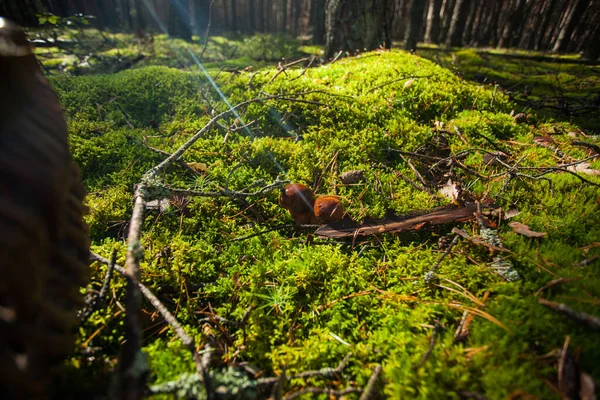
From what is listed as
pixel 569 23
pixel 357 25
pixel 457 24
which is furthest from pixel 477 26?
pixel 357 25

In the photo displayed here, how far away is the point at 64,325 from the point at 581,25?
11.4 m

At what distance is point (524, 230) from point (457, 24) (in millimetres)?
9510

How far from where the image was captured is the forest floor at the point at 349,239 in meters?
1.34

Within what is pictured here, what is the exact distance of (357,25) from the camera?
5.80 meters

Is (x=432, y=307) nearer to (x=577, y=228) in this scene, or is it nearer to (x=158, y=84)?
(x=577, y=228)

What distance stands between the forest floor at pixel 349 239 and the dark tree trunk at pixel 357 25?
2249mm

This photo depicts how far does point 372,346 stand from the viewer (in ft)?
5.01

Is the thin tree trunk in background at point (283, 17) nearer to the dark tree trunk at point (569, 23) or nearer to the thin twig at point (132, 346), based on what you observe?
the dark tree trunk at point (569, 23)

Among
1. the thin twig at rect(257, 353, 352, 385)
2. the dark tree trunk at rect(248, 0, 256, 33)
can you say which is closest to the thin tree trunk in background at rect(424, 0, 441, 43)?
the dark tree trunk at rect(248, 0, 256, 33)

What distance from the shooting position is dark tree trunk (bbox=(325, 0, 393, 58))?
568 cm

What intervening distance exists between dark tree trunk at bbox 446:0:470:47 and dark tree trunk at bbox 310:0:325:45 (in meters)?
3.80

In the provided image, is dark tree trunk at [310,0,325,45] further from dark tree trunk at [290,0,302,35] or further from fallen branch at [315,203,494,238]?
fallen branch at [315,203,494,238]

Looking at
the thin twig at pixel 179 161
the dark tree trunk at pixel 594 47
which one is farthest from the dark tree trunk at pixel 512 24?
the thin twig at pixel 179 161

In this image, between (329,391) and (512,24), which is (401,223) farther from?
(512,24)
